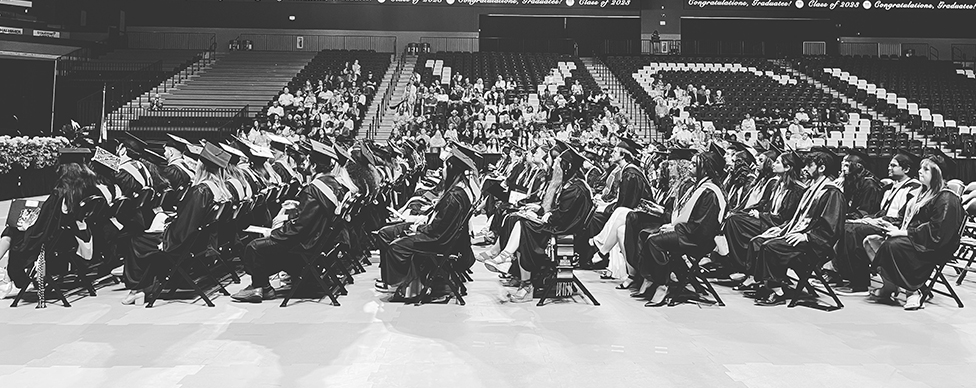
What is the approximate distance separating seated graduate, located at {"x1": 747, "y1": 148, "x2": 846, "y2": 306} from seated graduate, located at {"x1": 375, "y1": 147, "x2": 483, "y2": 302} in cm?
278

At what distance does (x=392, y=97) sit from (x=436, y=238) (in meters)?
22.2

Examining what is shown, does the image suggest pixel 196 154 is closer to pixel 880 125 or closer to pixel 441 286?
pixel 441 286

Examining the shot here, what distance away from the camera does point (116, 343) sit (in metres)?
5.23

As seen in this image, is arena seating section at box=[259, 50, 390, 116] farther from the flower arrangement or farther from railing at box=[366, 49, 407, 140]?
the flower arrangement

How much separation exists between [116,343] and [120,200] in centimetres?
222

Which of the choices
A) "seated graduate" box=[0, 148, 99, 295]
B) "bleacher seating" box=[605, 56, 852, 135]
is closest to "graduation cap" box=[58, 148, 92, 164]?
"seated graduate" box=[0, 148, 99, 295]

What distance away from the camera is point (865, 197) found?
8.96m

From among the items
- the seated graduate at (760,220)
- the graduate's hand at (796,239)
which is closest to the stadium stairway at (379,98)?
the seated graduate at (760,220)

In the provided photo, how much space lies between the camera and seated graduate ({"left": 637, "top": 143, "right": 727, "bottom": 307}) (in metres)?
6.68

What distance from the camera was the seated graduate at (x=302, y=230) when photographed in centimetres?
661

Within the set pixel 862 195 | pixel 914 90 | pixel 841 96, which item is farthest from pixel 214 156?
pixel 914 90

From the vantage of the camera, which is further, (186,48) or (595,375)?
(186,48)

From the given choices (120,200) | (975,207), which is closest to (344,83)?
(120,200)

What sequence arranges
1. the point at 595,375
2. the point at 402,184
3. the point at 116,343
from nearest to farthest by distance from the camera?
the point at 595,375 < the point at 116,343 < the point at 402,184
